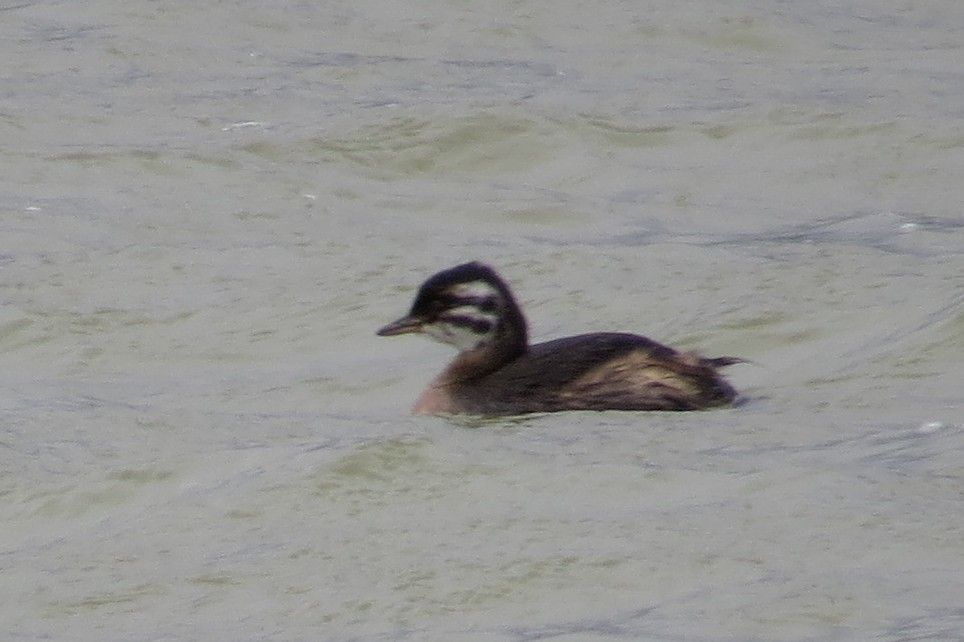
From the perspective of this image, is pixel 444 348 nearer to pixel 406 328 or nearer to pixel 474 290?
pixel 406 328

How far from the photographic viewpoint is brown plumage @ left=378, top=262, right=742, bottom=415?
30.3 feet

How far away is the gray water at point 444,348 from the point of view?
7422 mm

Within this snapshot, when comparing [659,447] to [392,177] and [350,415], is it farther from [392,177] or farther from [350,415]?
[392,177]

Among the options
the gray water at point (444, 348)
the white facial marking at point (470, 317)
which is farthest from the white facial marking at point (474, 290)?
the gray water at point (444, 348)

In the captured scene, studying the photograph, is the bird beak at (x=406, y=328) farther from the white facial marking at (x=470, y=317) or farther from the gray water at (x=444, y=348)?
the gray water at (x=444, y=348)

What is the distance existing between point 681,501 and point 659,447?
671mm

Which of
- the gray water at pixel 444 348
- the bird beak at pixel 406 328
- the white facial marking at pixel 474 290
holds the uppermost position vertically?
the white facial marking at pixel 474 290

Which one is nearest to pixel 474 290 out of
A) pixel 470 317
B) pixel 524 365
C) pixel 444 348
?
pixel 470 317

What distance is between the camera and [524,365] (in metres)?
9.47

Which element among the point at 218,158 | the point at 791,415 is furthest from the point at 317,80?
the point at 791,415

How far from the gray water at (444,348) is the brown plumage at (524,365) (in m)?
0.10

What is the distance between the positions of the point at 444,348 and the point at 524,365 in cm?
168

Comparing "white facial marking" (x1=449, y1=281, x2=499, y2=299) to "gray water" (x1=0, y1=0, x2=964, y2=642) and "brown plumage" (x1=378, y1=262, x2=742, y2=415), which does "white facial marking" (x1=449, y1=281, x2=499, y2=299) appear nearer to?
"brown plumage" (x1=378, y1=262, x2=742, y2=415)

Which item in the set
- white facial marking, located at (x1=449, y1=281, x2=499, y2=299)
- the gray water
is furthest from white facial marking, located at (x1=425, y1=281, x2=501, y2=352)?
the gray water
